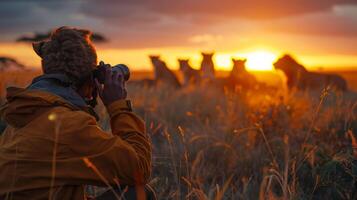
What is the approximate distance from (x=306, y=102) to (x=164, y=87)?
490 centimetres

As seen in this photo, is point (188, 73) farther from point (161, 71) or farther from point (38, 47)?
point (38, 47)

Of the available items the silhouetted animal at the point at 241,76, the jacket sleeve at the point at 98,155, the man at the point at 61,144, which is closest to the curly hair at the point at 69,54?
the man at the point at 61,144

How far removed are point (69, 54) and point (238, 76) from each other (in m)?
13.1

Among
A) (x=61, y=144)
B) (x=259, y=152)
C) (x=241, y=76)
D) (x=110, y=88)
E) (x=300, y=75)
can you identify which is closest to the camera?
(x=61, y=144)

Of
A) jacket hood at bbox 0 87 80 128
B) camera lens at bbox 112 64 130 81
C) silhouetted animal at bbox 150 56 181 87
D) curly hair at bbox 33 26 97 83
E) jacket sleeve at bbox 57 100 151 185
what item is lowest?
silhouetted animal at bbox 150 56 181 87

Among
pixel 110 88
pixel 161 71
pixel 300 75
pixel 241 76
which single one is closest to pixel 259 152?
pixel 110 88

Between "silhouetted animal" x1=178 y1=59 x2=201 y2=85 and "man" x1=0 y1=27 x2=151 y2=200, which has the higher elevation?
"man" x1=0 y1=27 x2=151 y2=200

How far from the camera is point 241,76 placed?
51.9 feet

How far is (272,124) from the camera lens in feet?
22.9

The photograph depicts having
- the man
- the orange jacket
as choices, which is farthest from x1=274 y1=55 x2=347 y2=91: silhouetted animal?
the orange jacket

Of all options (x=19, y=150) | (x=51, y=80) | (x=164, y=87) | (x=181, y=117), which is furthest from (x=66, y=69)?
(x=164, y=87)

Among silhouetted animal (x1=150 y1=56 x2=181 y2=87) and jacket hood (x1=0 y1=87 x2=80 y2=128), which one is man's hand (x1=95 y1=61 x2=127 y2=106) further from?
silhouetted animal (x1=150 y1=56 x2=181 y2=87)

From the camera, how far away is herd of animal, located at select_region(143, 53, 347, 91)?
15648 millimetres

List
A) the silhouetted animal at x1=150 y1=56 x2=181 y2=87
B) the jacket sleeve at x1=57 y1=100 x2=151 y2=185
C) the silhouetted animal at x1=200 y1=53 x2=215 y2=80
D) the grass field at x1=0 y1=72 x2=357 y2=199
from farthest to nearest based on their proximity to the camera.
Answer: the silhouetted animal at x1=200 y1=53 x2=215 y2=80
the silhouetted animal at x1=150 y1=56 x2=181 y2=87
the grass field at x1=0 y1=72 x2=357 y2=199
the jacket sleeve at x1=57 y1=100 x2=151 y2=185
